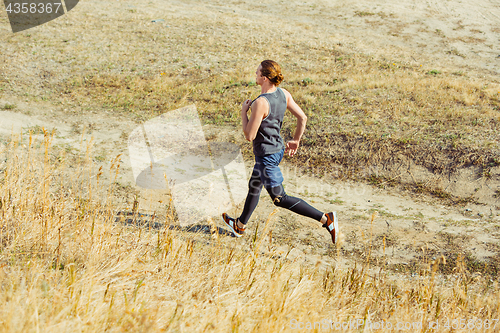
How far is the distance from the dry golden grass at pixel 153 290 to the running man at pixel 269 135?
2.86 feet

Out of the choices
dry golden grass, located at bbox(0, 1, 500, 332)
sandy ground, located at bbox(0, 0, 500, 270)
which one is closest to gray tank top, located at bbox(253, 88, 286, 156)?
sandy ground, located at bbox(0, 0, 500, 270)

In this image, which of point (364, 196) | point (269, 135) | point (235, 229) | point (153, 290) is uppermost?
point (269, 135)

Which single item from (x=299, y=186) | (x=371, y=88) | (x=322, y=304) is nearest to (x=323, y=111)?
(x=371, y=88)

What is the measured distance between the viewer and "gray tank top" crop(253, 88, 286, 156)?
13.1 feet

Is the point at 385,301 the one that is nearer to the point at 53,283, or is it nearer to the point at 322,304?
the point at 322,304

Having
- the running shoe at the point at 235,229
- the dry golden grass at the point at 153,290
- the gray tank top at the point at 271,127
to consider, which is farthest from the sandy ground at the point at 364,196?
the gray tank top at the point at 271,127

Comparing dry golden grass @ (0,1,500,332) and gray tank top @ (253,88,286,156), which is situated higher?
gray tank top @ (253,88,286,156)

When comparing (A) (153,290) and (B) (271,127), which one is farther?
(B) (271,127)

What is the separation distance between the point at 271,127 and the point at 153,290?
2115 mm

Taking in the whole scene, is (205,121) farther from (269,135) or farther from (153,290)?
(153,290)

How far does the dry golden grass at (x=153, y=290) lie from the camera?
89.6 inches

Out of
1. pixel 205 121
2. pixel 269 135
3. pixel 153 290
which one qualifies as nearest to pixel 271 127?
pixel 269 135

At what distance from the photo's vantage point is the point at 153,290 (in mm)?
2795

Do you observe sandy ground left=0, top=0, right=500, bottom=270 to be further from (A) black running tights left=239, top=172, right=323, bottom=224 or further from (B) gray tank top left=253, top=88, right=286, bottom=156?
(B) gray tank top left=253, top=88, right=286, bottom=156
